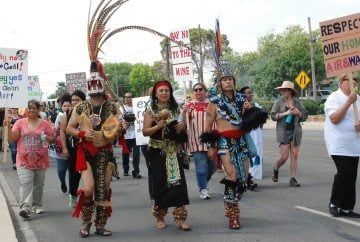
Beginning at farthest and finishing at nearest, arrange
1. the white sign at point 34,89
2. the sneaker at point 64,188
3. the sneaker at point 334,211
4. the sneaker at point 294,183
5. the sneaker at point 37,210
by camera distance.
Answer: the white sign at point 34,89
the sneaker at point 64,188
the sneaker at point 294,183
the sneaker at point 37,210
the sneaker at point 334,211

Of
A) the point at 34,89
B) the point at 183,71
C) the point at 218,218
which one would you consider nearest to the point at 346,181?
the point at 218,218

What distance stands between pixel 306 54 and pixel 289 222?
185ft

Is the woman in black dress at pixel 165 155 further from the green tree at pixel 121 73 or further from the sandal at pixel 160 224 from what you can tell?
the green tree at pixel 121 73

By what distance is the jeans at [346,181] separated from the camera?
24.8ft

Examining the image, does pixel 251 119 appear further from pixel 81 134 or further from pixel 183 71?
pixel 183 71

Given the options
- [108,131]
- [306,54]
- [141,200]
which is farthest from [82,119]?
[306,54]

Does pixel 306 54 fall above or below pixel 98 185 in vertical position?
above

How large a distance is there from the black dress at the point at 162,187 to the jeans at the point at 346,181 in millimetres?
1997

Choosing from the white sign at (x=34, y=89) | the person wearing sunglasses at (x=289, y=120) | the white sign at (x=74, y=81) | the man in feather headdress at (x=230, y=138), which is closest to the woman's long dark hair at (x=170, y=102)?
the man in feather headdress at (x=230, y=138)

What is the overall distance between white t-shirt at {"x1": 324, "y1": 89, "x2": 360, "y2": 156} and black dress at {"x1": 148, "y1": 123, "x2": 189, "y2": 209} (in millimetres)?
2016

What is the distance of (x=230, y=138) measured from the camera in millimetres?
7332

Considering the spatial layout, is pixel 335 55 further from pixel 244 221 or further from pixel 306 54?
pixel 306 54

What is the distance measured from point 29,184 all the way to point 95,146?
2.03 m

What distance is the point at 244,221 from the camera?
773 centimetres
